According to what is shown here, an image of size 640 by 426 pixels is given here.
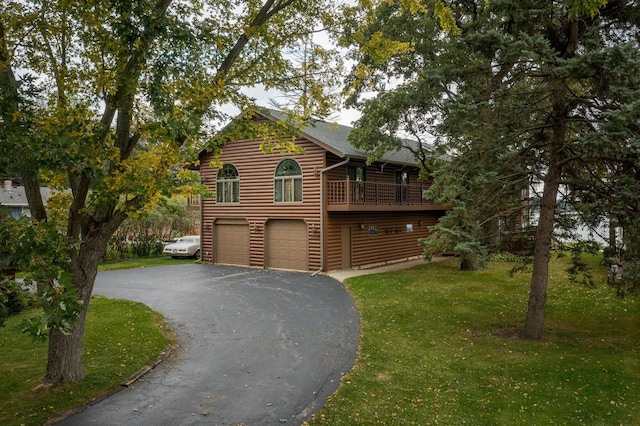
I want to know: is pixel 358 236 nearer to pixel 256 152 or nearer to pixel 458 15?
pixel 256 152

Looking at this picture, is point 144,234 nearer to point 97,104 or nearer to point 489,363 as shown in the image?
point 97,104

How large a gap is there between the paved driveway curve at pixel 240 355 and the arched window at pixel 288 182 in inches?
178

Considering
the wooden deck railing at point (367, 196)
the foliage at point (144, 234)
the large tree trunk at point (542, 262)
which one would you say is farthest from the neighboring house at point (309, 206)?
the large tree trunk at point (542, 262)

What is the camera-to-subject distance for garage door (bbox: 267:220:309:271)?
1736cm

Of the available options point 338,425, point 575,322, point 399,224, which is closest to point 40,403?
point 338,425

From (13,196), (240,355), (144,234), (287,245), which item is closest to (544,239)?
(240,355)

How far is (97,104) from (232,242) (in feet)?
46.8

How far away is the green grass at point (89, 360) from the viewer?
17.6 feet

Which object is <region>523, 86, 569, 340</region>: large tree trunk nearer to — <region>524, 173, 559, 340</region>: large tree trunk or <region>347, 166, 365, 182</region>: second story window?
<region>524, 173, 559, 340</region>: large tree trunk

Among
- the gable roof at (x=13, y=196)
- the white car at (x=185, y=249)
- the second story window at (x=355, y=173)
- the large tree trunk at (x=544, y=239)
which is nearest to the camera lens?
the large tree trunk at (x=544, y=239)

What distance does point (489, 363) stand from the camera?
22.5ft

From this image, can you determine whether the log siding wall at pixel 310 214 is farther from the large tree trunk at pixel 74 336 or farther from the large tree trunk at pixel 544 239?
the large tree trunk at pixel 74 336

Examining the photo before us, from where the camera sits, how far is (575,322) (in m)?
9.08

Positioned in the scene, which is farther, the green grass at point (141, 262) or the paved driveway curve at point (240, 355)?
the green grass at point (141, 262)
